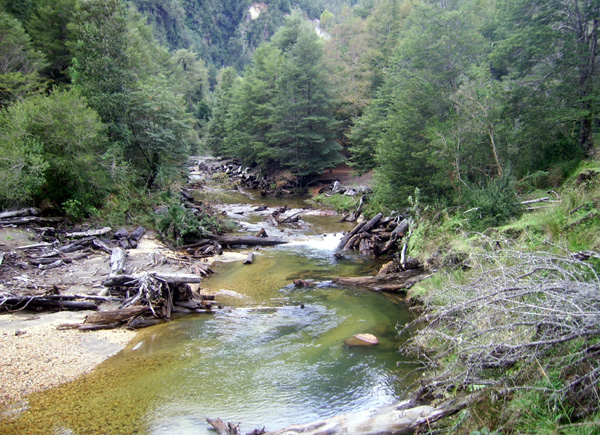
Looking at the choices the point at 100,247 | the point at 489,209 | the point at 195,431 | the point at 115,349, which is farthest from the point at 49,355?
the point at 489,209

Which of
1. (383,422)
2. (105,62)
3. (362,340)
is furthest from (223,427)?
(105,62)

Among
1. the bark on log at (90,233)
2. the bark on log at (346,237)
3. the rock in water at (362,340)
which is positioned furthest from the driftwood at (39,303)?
the bark on log at (346,237)

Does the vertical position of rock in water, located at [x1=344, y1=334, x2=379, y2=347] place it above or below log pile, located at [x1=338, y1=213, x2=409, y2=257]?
below

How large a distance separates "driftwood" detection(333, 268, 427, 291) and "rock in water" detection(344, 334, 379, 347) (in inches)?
115

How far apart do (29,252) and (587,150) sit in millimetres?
20155

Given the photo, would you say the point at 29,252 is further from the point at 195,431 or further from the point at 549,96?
the point at 549,96

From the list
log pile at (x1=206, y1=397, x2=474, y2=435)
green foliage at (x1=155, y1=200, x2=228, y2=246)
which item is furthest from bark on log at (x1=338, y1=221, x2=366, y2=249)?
log pile at (x1=206, y1=397, x2=474, y2=435)

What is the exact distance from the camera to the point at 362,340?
24.5 feet

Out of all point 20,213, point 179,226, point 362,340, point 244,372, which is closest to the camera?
point 244,372

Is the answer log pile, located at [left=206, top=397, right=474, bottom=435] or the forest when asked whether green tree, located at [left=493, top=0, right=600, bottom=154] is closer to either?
the forest

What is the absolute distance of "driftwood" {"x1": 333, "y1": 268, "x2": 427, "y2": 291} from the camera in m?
10.2

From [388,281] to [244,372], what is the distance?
5638 millimetres

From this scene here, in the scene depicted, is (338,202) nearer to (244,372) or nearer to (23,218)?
(23,218)

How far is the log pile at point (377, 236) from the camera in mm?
14008
